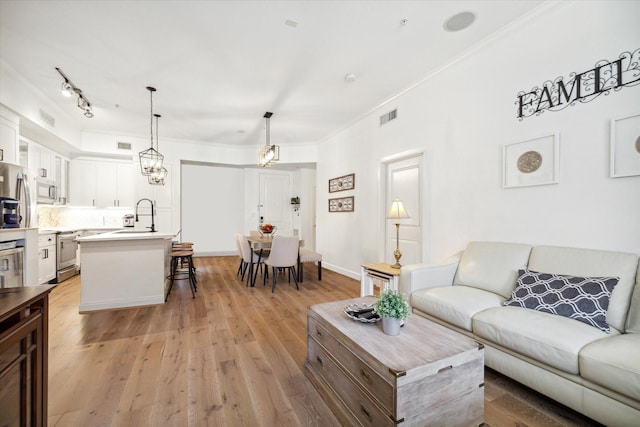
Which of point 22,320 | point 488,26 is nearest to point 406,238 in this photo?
point 488,26

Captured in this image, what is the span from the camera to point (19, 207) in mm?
3566

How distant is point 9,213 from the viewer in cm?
319

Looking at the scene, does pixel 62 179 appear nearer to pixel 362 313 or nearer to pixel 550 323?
pixel 362 313

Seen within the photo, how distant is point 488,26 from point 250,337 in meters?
3.79

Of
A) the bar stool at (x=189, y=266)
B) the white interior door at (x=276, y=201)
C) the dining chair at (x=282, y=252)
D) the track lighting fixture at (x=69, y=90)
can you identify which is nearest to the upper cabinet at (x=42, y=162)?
the track lighting fixture at (x=69, y=90)

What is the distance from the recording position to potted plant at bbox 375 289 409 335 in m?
1.61

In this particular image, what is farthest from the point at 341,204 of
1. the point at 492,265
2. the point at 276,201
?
the point at 492,265

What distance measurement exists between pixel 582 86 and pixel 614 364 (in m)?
2.09

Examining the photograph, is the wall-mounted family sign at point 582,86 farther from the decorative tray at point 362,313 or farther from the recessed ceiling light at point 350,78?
the decorative tray at point 362,313

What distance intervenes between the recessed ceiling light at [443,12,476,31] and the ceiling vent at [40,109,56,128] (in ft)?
18.5

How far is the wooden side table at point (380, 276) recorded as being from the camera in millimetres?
3133

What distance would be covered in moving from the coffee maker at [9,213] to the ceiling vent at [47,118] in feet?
5.78

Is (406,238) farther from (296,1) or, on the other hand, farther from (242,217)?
(242,217)

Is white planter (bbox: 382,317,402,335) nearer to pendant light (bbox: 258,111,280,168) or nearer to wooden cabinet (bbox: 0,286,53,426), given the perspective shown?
wooden cabinet (bbox: 0,286,53,426)
